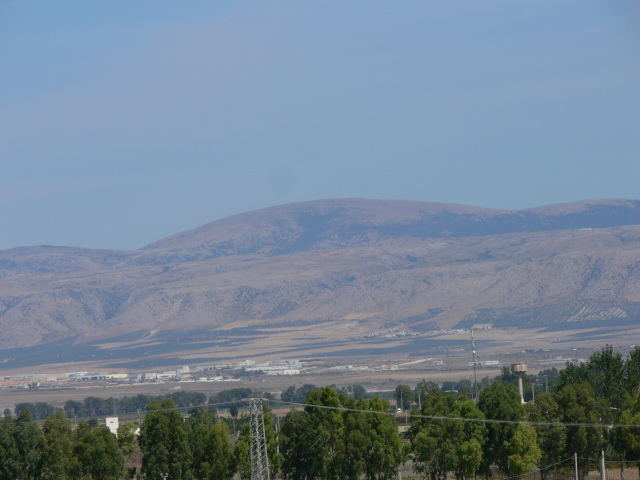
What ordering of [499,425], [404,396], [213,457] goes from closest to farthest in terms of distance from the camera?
[499,425] → [213,457] → [404,396]

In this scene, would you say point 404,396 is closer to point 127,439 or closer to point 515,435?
point 127,439

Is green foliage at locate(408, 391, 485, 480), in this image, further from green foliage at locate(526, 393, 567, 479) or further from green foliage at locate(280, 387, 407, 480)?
green foliage at locate(526, 393, 567, 479)

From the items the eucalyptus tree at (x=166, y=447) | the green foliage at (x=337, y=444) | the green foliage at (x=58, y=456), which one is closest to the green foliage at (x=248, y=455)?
the green foliage at (x=337, y=444)

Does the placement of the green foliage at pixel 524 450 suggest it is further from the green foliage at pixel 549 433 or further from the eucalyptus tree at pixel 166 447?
the eucalyptus tree at pixel 166 447

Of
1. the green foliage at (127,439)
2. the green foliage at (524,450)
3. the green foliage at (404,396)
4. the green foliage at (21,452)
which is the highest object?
the green foliage at (21,452)

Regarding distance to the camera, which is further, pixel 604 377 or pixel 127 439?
pixel 127 439

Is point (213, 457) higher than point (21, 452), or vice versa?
point (21, 452)

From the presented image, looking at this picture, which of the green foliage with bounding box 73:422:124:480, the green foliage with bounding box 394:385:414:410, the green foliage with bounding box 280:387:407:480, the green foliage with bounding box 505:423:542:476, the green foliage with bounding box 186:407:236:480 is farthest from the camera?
the green foliage with bounding box 394:385:414:410

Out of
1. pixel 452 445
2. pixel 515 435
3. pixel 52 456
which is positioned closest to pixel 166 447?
pixel 52 456

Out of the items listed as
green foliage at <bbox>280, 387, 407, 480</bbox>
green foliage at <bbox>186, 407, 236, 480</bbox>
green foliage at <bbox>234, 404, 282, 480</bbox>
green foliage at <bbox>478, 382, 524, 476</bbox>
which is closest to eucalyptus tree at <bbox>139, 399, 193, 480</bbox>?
green foliage at <bbox>186, 407, 236, 480</bbox>

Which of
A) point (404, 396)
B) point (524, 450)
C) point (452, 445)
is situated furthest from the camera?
point (404, 396)

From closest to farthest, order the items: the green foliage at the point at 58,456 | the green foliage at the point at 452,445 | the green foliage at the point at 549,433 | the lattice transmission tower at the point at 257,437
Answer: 1. the lattice transmission tower at the point at 257,437
2. the green foliage at the point at 58,456
3. the green foliage at the point at 452,445
4. the green foliage at the point at 549,433

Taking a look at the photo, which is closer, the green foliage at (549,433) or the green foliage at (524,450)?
the green foliage at (524,450)

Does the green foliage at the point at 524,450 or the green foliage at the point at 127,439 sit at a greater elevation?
the green foliage at the point at 524,450
